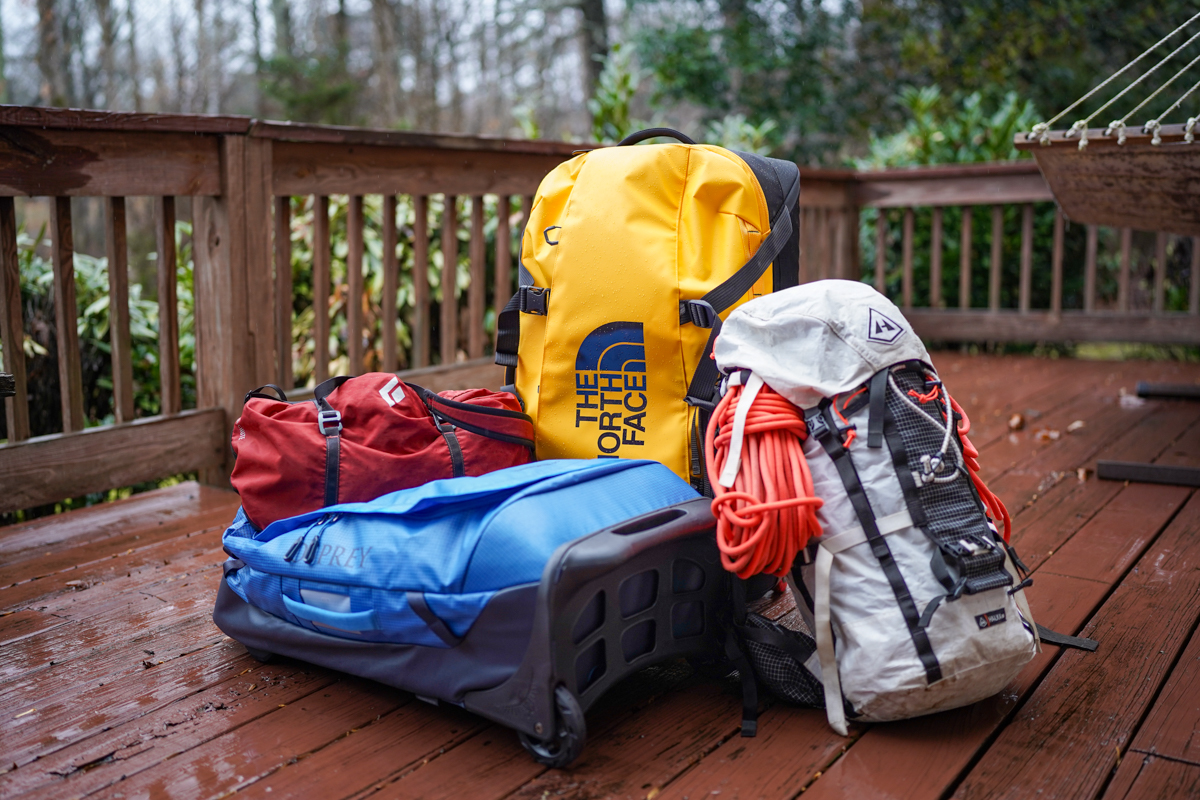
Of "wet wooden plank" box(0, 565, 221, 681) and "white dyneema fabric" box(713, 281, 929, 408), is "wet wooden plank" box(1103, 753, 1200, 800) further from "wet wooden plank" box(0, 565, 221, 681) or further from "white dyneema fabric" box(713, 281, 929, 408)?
"wet wooden plank" box(0, 565, 221, 681)

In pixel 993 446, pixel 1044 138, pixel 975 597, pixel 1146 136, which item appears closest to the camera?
pixel 975 597

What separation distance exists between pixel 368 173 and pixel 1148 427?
2.62m

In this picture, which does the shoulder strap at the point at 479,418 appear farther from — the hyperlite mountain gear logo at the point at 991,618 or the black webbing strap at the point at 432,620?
the hyperlite mountain gear logo at the point at 991,618

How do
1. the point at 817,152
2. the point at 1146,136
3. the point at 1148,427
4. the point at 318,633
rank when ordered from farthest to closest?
the point at 817,152 < the point at 1148,427 < the point at 1146,136 < the point at 318,633

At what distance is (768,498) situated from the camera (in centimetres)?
130

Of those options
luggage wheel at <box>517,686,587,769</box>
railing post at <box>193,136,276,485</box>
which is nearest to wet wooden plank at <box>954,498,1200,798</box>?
luggage wheel at <box>517,686,587,769</box>

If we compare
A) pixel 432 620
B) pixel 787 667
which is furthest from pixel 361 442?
pixel 787 667

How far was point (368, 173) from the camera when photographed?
271 centimetres

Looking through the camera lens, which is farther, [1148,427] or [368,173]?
[1148,427]

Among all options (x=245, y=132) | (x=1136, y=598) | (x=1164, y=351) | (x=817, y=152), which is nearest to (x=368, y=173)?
(x=245, y=132)

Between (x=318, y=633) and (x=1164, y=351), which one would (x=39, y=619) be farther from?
(x=1164, y=351)

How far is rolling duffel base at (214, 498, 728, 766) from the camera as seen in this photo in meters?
1.22

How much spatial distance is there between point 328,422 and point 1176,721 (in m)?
1.38

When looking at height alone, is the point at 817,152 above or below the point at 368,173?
above
